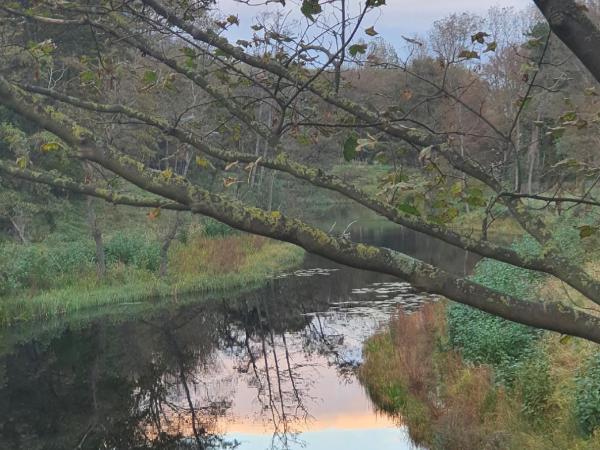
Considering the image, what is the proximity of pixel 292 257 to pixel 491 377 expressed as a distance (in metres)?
18.4

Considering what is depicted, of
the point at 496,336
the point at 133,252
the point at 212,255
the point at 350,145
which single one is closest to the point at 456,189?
the point at 350,145

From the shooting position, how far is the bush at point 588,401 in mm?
7164

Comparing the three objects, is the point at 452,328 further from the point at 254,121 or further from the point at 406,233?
the point at 406,233

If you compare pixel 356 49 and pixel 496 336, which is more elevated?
pixel 356 49

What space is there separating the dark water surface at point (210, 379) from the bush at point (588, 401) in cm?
330

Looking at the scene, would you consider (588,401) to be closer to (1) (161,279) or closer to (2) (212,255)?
(1) (161,279)

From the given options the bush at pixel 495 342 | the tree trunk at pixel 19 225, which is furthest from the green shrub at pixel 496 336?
the tree trunk at pixel 19 225

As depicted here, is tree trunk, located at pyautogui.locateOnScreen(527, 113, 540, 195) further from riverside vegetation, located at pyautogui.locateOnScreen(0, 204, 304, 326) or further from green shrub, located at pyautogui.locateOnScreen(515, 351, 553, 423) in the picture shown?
riverside vegetation, located at pyautogui.locateOnScreen(0, 204, 304, 326)

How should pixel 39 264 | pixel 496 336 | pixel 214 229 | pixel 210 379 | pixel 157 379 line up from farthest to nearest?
pixel 214 229 → pixel 39 264 → pixel 210 379 → pixel 157 379 → pixel 496 336

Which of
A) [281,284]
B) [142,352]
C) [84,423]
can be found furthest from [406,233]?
[84,423]

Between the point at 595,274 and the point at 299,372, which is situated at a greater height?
the point at 595,274

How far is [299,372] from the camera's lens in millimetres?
13953

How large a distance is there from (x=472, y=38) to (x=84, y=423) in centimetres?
1049

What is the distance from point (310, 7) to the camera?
3342 mm
